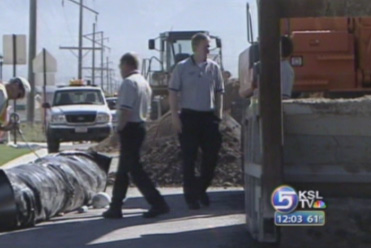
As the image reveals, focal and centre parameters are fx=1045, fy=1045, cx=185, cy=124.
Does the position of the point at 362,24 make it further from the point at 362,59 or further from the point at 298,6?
the point at 298,6

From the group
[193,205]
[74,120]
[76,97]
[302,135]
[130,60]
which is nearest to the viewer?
[302,135]

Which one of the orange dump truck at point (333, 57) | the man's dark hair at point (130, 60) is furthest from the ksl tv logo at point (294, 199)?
the man's dark hair at point (130, 60)

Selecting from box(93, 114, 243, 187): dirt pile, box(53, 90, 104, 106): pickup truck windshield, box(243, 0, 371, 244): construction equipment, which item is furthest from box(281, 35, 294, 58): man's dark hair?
box(53, 90, 104, 106): pickup truck windshield

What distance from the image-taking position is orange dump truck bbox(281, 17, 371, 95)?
11.3 meters

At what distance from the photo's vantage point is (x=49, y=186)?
11789 millimetres

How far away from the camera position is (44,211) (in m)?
11.5

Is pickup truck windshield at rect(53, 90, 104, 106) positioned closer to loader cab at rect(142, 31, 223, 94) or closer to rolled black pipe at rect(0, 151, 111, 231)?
loader cab at rect(142, 31, 223, 94)

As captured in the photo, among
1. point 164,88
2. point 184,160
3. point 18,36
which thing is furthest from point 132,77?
point 164,88

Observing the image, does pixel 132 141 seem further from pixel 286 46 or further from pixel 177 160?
pixel 177 160

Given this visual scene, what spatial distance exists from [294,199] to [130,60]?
4.66m

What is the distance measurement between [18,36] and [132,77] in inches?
498

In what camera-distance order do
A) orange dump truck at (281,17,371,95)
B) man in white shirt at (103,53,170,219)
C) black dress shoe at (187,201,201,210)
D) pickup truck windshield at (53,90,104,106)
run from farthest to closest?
pickup truck windshield at (53,90,104,106) < black dress shoe at (187,201,201,210) < man in white shirt at (103,53,170,219) < orange dump truck at (281,17,371,95)

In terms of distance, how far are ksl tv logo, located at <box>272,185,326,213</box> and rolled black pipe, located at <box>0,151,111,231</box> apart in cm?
389

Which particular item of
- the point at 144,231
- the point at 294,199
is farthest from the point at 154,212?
the point at 294,199
